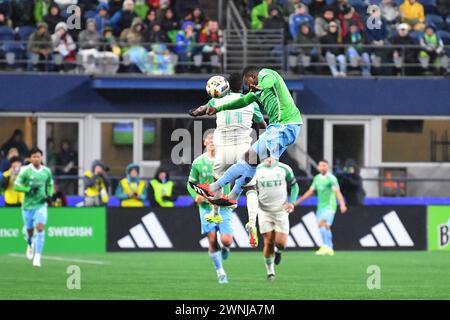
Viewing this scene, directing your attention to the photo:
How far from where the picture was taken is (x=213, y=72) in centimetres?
3619

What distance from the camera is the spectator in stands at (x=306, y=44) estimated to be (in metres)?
36.2

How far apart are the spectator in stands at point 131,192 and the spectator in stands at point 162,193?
0.25m

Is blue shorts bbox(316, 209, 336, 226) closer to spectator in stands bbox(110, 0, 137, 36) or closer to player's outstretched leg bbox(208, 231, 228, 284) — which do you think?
spectator in stands bbox(110, 0, 137, 36)

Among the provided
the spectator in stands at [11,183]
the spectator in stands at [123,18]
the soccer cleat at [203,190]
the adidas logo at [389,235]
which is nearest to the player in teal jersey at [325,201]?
the adidas logo at [389,235]

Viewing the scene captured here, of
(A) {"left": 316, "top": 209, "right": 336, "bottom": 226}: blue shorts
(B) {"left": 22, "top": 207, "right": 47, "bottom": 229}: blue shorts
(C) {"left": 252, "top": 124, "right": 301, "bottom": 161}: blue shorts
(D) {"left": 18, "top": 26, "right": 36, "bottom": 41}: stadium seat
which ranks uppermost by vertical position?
(D) {"left": 18, "top": 26, "right": 36, "bottom": 41}: stadium seat

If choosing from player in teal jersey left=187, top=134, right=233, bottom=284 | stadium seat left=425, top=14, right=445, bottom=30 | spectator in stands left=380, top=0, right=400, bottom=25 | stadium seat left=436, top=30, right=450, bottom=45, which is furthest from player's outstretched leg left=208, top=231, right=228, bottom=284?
stadium seat left=425, top=14, right=445, bottom=30

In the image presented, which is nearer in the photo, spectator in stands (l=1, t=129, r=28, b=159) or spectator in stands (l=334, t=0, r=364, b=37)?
spectator in stands (l=1, t=129, r=28, b=159)

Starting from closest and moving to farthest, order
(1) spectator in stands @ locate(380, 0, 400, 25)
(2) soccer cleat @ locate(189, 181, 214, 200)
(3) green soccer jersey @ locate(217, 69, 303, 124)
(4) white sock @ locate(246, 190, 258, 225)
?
(3) green soccer jersey @ locate(217, 69, 303, 124), (2) soccer cleat @ locate(189, 181, 214, 200), (4) white sock @ locate(246, 190, 258, 225), (1) spectator in stands @ locate(380, 0, 400, 25)

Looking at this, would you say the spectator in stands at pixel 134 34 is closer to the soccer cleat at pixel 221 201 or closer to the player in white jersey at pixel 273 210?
the player in white jersey at pixel 273 210

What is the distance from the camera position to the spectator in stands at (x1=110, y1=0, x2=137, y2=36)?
3594 centimetres

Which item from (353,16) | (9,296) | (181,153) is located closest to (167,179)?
(181,153)

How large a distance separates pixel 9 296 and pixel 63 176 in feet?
46.6

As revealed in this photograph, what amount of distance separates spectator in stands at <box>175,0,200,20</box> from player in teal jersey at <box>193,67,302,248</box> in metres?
18.4

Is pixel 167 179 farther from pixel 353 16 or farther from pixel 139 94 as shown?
pixel 353 16
